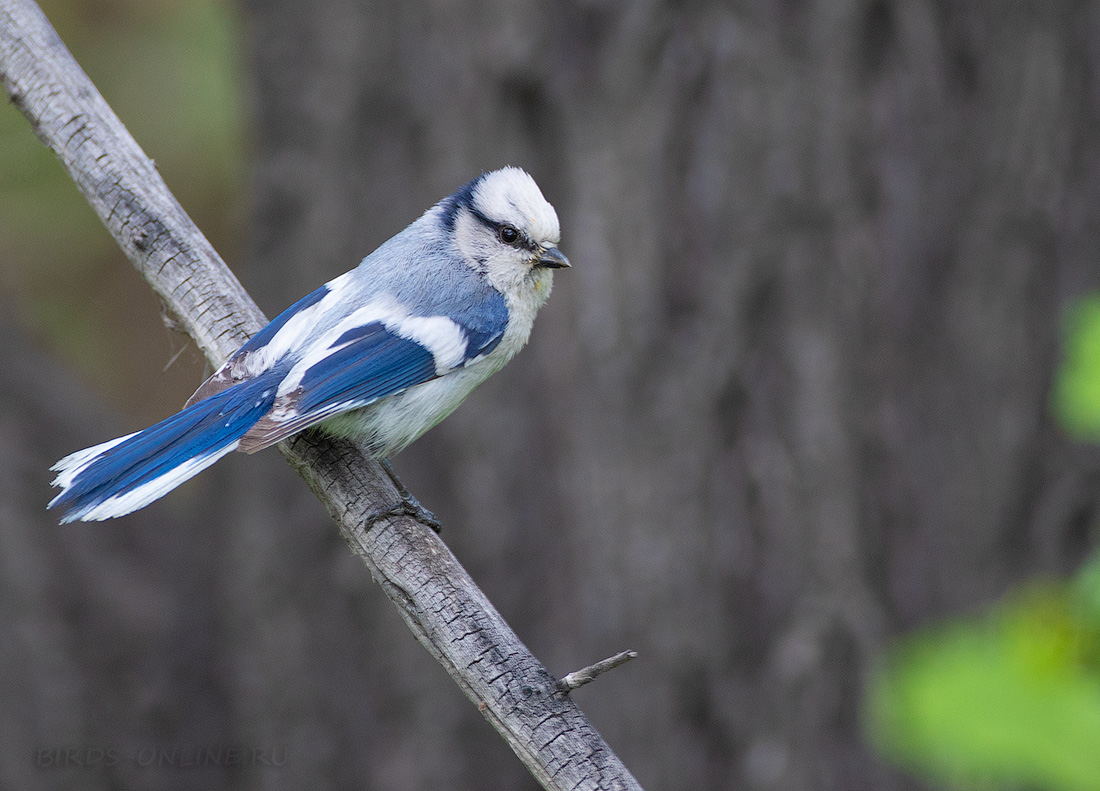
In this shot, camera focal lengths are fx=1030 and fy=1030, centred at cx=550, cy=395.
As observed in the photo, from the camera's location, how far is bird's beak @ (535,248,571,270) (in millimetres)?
2344

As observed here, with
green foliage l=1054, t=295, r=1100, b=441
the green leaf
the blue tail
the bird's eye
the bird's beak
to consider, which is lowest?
the green leaf

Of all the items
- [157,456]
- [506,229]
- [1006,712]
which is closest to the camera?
[1006,712]

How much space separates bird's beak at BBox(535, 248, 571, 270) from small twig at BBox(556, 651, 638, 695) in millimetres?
1072

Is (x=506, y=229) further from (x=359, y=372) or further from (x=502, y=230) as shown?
(x=359, y=372)

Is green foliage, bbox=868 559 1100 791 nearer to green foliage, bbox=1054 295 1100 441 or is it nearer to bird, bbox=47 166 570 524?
green foliage, bbox=1054 295 1100 441

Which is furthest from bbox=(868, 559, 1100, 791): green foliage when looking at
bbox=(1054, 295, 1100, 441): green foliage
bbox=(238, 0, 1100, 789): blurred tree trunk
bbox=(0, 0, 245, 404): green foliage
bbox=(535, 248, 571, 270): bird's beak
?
bbox=(0, 0, 245, 404): green foliage

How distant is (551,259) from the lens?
235 cm

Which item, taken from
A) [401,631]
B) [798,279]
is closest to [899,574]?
[798,279]

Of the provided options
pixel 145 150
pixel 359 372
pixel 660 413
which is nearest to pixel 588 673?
pixel 359 372

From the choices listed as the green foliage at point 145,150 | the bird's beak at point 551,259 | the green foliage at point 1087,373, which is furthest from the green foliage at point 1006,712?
the green foliage at point 145,150

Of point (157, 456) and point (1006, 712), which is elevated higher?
point (157, 456)

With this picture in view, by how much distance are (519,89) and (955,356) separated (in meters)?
1.64

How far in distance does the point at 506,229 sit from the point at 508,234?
1 centimetres

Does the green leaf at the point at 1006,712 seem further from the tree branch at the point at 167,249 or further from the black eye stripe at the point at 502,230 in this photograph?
the black eye stripe at the point at 502,230
